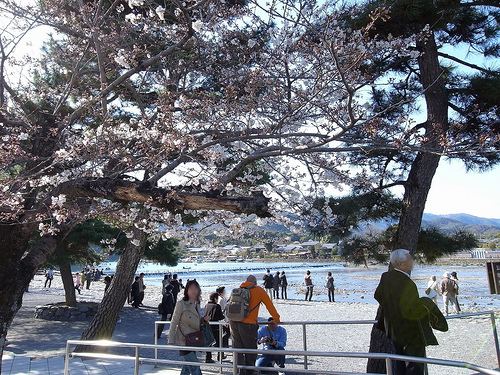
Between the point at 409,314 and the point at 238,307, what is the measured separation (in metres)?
1.94

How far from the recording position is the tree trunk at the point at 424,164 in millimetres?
6152

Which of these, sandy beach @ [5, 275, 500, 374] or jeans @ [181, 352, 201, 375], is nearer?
jeans @ [181, 352, 201, 375]

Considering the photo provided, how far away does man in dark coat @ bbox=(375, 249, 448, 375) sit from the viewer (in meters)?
3.33

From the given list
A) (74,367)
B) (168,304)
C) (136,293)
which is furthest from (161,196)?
(136,293)

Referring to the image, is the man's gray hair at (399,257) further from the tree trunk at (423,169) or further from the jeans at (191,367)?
the tree trunk at (423,169)

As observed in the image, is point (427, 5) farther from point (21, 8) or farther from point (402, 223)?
point (21, 8)

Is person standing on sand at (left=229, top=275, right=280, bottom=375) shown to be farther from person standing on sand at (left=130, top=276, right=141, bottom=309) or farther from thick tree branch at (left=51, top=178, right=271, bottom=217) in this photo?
person standing on sand at (left=130, top=276, right=141, bottom=309)

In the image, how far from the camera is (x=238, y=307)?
459 centimetres

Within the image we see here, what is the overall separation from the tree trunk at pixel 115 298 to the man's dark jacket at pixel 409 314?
560 centimetres

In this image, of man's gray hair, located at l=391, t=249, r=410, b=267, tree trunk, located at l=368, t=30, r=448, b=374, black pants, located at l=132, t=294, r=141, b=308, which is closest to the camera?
man's gray hair, located at l=391, t=249, r=410, b=267

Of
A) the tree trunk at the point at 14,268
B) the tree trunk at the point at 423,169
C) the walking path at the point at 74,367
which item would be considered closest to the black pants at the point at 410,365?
the tree trunk at the point at 423,169

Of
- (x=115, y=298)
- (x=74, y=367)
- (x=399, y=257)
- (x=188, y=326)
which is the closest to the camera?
(x=399, y=257)

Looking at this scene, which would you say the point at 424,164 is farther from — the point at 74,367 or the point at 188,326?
the point at 74,367

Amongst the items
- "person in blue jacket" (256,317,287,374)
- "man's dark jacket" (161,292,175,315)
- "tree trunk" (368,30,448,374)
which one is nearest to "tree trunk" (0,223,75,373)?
"person in blue jacket" (256,317,287,374)
